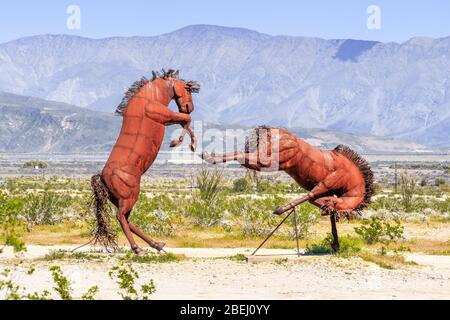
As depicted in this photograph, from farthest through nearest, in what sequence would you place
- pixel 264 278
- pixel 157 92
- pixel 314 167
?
pixel 157 92
pixel 314 167
pixel 264 278

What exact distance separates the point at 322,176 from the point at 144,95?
4.05 metres

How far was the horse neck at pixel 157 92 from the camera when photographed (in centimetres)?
1725

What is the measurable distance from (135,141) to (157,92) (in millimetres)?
1141

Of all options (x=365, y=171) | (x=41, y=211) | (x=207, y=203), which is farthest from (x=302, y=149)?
(x=207, y=203)

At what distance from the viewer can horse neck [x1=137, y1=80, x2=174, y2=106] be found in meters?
17.2

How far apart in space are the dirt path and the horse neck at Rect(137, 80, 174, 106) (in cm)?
338

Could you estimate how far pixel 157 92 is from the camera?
56.8 feet

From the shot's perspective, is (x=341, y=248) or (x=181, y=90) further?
(x=341, y=248)

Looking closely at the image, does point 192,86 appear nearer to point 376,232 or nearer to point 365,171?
point 365,171

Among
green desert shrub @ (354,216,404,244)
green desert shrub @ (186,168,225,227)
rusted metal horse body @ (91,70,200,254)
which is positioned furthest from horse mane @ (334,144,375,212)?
green desert shrub @ (186,168,225,227)

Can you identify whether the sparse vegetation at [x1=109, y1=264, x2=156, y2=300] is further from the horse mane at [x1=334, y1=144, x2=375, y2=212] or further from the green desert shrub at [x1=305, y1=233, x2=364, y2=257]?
the horse mane at [x1=334, y1=144, x2=375, y2=212]

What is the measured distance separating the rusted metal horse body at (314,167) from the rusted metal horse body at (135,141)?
1.30 metres

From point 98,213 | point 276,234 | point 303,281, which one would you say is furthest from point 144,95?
point 276,234
